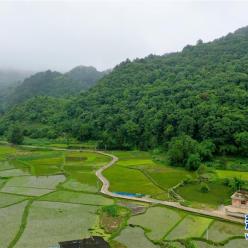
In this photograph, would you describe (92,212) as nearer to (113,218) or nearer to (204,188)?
(113,218)

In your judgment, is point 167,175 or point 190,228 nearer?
point 190,228

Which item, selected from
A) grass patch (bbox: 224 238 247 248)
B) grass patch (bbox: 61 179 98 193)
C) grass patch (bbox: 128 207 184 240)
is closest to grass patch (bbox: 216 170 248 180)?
grass patch (bbox: 128 207 184 240)

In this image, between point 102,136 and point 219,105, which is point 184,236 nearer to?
point 219,105

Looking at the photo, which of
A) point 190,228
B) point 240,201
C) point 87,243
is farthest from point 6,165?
point 240,201

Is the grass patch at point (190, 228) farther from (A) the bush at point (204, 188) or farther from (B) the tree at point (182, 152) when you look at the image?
(B) the tree at point (182, 152)

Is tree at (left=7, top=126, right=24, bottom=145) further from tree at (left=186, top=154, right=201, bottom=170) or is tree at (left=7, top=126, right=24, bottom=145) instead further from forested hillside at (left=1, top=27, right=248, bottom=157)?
tree at (left=186, top=154, right=201, bottom=170)
